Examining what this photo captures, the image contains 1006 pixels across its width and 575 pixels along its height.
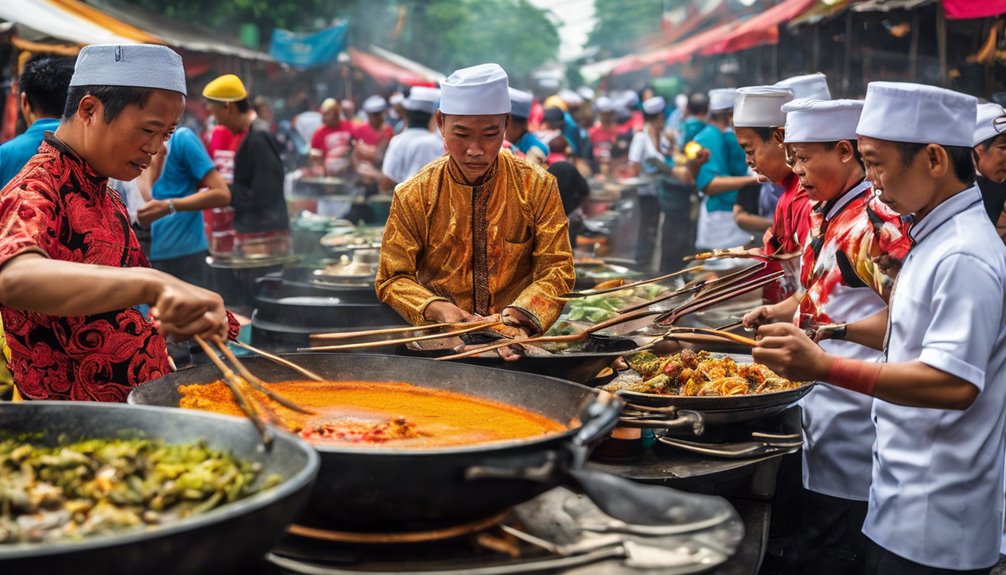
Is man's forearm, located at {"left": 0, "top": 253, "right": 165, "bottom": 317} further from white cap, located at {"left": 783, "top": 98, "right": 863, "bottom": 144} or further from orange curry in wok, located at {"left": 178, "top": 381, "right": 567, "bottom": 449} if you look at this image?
white cap, located at {"left": 783, "top": 98, "right": 863, "bottom": 144}

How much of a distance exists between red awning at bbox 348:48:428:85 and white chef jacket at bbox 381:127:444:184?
68.2 feet

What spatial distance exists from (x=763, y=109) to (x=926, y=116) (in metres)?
1.80

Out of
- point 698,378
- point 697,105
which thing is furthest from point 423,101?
point 698,378

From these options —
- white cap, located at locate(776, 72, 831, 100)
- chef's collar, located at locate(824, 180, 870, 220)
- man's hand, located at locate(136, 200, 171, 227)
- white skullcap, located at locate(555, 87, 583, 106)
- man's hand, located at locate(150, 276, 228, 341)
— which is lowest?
man's hand, located at locate(136, 200, 171, 227)

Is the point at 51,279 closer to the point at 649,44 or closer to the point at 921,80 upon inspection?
the point at 921,80

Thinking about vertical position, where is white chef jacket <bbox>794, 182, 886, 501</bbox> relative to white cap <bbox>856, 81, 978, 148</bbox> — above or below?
below

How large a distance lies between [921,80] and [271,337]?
7264mm

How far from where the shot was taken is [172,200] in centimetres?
621

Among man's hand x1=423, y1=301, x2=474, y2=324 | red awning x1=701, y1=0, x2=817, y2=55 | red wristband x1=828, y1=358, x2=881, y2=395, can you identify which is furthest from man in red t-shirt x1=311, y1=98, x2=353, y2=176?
red wristband x1=828, y1=358, x2=881, y2=395

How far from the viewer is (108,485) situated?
5.56ft

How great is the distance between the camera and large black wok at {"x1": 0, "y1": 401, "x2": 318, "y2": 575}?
52.7 inches

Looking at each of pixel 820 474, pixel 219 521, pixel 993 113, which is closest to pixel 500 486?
pixel 219 521

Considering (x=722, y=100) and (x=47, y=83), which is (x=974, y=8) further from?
(x=47, y=83)

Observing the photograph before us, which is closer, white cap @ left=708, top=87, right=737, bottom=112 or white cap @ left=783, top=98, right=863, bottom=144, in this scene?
white cap @ left=783, top=98, right=863, bottom=144
